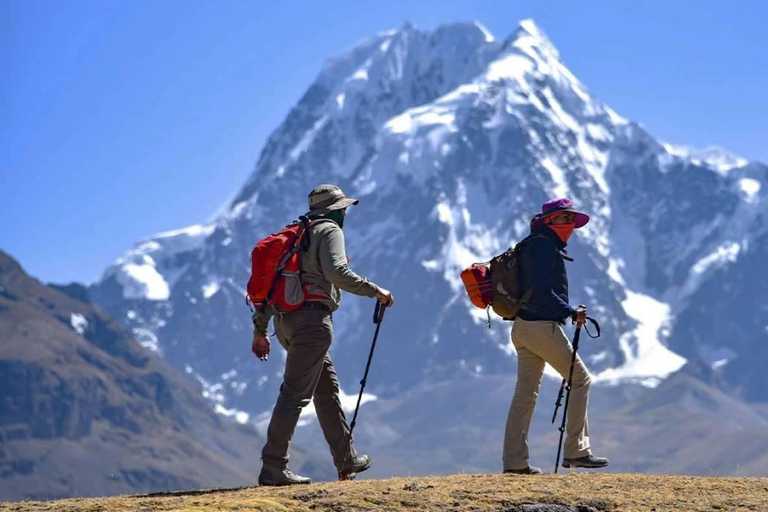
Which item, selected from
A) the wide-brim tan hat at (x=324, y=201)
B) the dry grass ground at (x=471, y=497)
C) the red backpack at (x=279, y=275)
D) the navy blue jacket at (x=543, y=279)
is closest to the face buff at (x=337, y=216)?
the wide-brim tan hat at (x=324, y=201)

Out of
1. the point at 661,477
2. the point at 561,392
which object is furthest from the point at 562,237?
the point at 661,477

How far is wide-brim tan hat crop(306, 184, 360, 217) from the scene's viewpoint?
16578 mm

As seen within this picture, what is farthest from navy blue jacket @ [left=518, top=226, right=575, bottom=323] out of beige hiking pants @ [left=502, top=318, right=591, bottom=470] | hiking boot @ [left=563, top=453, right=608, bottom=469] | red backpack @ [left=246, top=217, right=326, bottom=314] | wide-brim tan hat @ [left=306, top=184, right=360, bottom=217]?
red backpack @ [left=246, top=217, right=326, bottom=314]

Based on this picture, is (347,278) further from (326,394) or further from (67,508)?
(67,508)

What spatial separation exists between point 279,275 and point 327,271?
59 centimetres

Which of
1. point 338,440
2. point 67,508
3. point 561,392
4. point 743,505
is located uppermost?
point 561,392

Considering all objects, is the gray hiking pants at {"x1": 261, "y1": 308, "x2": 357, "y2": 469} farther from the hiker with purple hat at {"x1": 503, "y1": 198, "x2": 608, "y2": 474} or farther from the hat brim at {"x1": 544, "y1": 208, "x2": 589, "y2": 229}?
the hat brim at {"x1": 544, "y1": 208, "x2": 589, "y2": 229}

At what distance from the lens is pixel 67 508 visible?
13.8 meters

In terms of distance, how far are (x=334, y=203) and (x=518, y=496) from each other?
4.41 meters

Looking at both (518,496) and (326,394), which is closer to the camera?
(518,496)

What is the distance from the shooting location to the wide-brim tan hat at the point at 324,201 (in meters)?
16.6

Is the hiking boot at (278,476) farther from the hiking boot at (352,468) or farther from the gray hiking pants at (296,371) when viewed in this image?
the hiking boot at (352,468)

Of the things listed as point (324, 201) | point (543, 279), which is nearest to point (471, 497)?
point (543, 279)

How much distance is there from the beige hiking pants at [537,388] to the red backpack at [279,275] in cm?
256
